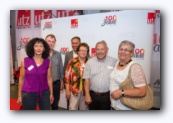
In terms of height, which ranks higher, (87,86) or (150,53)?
(150,53)

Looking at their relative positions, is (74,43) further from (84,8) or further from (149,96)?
(149,96)

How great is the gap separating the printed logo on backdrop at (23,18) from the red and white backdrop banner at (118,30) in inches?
8.6

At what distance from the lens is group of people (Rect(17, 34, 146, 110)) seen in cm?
231

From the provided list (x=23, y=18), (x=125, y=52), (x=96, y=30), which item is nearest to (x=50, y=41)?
(x=23, y=18)

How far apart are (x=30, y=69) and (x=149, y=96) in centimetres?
133

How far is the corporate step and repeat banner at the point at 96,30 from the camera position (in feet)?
7.61

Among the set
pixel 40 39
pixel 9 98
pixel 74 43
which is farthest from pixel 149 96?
pixel 9 98

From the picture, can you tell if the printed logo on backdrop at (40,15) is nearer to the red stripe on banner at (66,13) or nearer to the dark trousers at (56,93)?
the red stripe on banner at (66,13)

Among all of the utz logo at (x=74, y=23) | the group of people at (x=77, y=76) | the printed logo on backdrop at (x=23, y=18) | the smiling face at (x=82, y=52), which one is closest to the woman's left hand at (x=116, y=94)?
the group of people at (x=77, y=76)

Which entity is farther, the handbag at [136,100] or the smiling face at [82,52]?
the smiling face at [82,52]

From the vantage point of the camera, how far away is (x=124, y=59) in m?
2.32

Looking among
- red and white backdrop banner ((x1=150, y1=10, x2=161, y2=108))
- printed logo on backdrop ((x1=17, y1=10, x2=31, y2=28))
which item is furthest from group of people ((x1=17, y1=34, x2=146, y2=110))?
printed logo on backdrop ((x1=17, y1=10, x2=31, y2=28))

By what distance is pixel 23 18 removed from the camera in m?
2.41

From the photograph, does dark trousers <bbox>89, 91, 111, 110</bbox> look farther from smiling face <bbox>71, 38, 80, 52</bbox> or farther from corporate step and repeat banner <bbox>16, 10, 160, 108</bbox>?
smiling face <bbox>71, 38, 80, 52</bbox>
